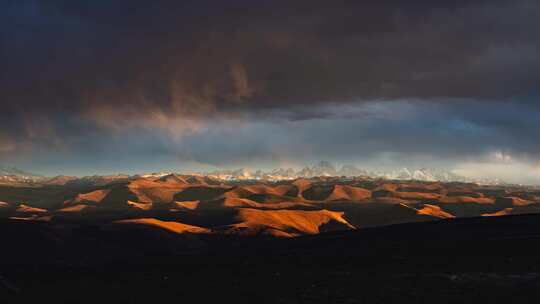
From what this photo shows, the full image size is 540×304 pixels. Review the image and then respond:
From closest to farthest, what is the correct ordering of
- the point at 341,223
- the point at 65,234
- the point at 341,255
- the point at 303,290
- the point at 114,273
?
the point at 303,290 → the point at 114,273 → the point at 341,255 → the point at 65,234 → the point at 341,223

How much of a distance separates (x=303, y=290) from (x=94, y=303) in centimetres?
1717

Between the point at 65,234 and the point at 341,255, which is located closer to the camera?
the point at 341,255

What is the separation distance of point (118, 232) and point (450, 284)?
10663 centimetres

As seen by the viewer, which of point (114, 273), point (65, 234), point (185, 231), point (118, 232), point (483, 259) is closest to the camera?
point (483, 259)

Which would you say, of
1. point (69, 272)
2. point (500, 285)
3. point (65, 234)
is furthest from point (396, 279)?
point (65, 234)

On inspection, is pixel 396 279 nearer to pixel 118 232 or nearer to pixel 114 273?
pixel 114 273

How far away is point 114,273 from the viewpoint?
189 ft

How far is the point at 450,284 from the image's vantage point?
1601 inches

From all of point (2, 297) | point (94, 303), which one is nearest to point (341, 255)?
point (94, 303)

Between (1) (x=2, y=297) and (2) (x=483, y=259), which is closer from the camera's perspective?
(1) (x=2, y=297)

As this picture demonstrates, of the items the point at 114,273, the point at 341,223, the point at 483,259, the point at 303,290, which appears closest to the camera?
the point at 303,290

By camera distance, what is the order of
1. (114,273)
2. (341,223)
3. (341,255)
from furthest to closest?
(341,223), (341,255), (114,273)

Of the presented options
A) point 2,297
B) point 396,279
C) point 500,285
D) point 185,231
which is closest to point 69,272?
point 2,297

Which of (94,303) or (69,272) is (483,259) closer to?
(94,303)
